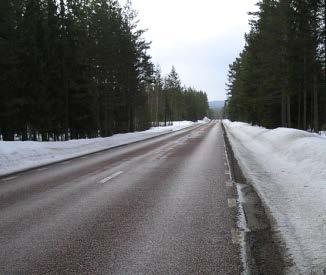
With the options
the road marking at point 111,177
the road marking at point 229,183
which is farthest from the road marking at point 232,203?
the road marking at point 111,177

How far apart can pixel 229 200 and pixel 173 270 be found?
174 inches

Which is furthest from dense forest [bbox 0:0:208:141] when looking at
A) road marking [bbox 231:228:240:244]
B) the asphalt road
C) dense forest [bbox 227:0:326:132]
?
road marking [bbox 231:228:240:244]

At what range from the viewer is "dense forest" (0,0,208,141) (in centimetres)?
3547

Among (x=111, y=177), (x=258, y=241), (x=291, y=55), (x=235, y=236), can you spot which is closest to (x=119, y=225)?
(x=235, y=236)

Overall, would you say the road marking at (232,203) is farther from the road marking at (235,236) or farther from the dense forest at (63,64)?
the dense forest at (63,64)

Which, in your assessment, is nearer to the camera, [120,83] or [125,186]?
[125,186]

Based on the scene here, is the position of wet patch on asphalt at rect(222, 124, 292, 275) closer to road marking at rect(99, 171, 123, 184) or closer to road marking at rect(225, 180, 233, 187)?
road marking at rect(225, 180, 233, 187)

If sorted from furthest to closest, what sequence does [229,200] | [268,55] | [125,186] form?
[268,55]
[125,186]
[229,200]

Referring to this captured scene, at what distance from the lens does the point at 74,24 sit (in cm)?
4088

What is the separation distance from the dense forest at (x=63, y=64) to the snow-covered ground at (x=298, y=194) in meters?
22.5

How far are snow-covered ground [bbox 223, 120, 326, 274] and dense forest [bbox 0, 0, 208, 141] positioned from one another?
22537mm

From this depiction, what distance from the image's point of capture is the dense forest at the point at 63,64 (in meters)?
35.5

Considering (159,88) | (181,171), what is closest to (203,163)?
(181,171)

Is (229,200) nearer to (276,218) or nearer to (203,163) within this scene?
(276,218)
